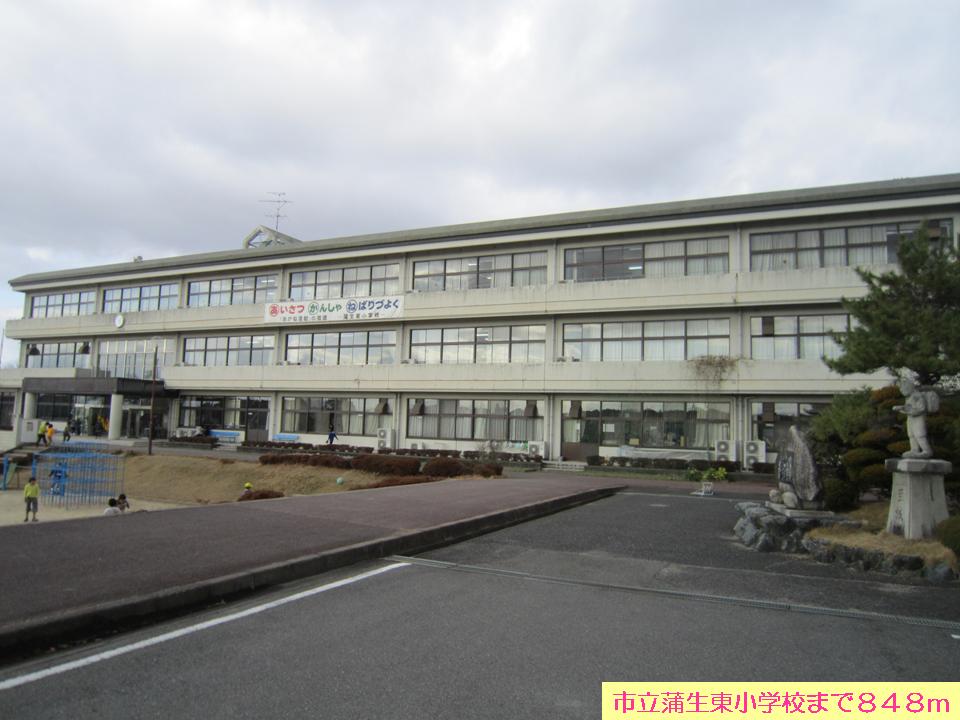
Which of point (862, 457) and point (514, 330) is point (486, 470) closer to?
point (514, 330)

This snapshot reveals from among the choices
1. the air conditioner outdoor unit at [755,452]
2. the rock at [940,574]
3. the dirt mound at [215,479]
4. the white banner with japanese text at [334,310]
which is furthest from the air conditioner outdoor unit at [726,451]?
the rock at [940,574]

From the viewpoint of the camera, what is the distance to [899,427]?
42.1 ft

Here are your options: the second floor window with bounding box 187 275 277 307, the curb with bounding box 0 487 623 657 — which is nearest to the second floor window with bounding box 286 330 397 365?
the second floor window with bounding box 187 275 277 307

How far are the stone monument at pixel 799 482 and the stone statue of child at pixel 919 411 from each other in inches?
70.9

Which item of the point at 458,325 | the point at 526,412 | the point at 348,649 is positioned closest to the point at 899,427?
the point at 348,649

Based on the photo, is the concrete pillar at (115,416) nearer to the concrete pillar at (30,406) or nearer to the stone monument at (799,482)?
the concrete pillar at (30,406)

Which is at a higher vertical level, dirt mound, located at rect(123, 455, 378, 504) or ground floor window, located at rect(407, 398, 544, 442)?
ground floor window, located at rect(407, 398, 544, 442)

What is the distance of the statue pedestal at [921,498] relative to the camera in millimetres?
9086

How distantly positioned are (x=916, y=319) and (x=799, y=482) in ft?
10.7

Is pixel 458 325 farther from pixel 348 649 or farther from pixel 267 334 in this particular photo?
pixel 348 649

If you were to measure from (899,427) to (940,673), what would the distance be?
9682 mm

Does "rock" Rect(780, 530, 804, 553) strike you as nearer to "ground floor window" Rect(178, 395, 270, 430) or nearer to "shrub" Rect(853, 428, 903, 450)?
"shrub" Rect(853, 428, 903, 450)

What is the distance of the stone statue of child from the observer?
9.50 metres
